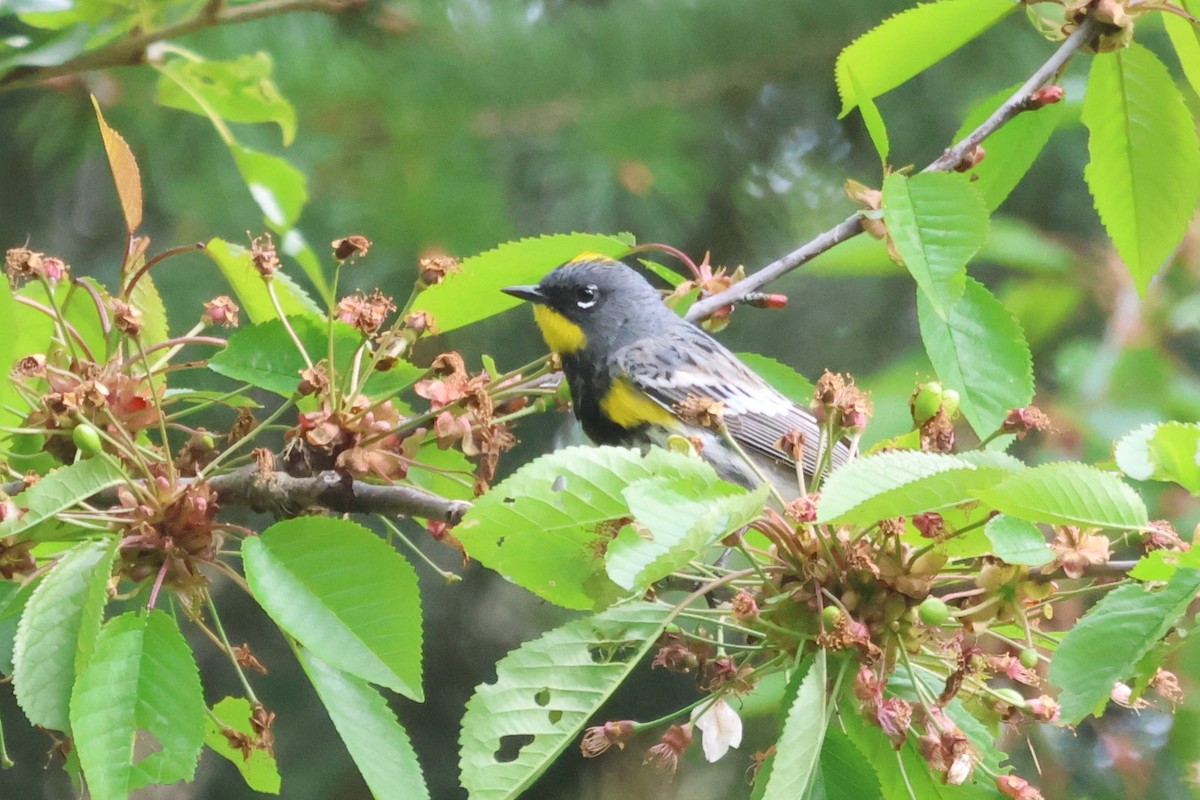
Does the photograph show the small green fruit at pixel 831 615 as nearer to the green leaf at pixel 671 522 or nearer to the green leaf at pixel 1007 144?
the green leaf at pixel 671 522

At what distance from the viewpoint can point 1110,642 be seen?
1.09 meters

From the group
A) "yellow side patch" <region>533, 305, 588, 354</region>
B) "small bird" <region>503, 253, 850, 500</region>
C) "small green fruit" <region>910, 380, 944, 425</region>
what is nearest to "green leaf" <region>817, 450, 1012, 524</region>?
"small green fruit" <region>910, 380, 944, 425</region>

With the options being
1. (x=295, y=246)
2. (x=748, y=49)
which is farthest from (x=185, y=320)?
(x=295, y=246)

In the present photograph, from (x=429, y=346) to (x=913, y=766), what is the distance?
2335mm

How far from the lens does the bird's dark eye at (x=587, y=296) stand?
262 centimetres

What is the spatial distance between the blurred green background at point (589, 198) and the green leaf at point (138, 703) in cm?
174

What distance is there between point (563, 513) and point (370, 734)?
1.05 ft

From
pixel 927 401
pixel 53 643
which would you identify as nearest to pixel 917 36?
pixel 927 401

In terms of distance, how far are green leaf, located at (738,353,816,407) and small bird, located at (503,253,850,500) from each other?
0.47 metres

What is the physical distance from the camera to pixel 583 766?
4148 millimetres

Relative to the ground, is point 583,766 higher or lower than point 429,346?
lower

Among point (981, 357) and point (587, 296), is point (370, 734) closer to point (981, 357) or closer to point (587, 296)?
point (981, 357)

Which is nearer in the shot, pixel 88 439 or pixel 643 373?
pixel 88 439

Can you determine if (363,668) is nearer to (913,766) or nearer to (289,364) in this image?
(289,364)
